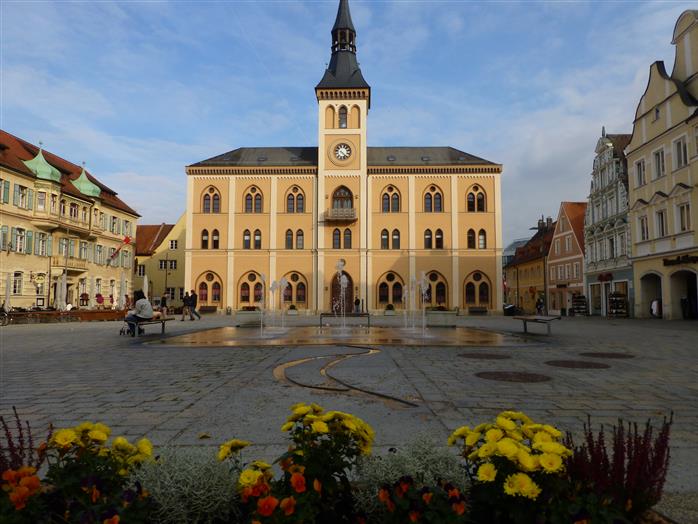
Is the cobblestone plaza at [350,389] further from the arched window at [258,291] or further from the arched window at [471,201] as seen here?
the arched window at [471,201]

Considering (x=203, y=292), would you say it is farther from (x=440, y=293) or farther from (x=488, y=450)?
(x=488, y=450)

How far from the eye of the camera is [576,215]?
49938 mm

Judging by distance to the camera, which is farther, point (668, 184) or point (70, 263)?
point (70, 263)

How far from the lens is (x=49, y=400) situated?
5.93m

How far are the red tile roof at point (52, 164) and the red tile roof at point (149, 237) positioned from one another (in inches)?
362

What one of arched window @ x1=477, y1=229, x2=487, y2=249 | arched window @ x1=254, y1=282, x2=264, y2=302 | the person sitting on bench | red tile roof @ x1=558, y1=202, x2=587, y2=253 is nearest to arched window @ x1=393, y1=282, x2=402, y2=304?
arched window @ x1=477, y1=229, x2=487, y2=249

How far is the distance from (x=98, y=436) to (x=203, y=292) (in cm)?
4667

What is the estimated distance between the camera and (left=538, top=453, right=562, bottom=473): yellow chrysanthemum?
1.80m

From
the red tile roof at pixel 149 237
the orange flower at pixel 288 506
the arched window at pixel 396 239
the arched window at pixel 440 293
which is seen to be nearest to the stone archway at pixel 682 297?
the arched window at pixel 440 293

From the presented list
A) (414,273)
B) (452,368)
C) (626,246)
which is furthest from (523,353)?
(414,273)

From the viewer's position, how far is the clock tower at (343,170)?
45969mm

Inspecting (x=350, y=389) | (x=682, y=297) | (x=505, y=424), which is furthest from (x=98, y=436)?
(x=682, y=297)

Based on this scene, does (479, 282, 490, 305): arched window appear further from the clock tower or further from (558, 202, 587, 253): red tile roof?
the clock tower

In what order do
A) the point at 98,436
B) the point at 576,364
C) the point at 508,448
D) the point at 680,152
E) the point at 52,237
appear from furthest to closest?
1. the point at 52,237
2. the point at 680,152
3. the point at 576,364
4. the point at 98,436
5. the point at 508,448
